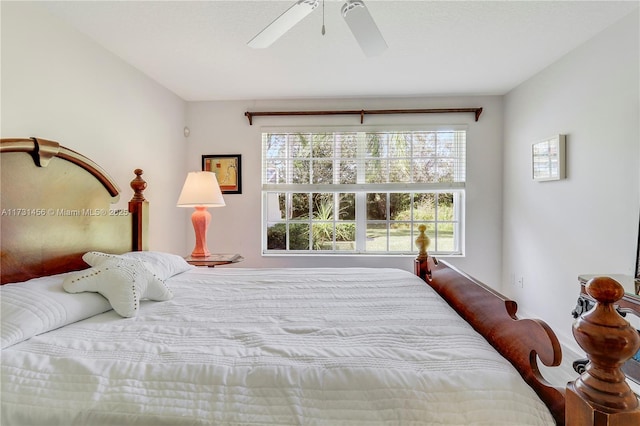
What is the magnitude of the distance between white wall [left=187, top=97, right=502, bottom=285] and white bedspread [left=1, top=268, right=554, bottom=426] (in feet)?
7.26

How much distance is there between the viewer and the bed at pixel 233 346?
740 millimetres

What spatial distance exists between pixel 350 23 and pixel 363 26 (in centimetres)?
6

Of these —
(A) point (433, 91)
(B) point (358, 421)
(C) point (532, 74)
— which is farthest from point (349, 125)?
(B) point (358, 421)

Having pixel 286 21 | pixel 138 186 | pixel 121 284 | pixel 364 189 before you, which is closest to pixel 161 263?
pixel 121 284

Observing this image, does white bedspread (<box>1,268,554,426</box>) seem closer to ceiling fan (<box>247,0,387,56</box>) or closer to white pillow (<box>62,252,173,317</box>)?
white pillow (<box>62,252,173,317</box>)

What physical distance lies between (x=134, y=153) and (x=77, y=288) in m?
1.62

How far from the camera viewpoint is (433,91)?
309 centimetres

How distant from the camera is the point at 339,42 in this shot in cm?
213

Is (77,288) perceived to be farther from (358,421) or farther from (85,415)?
(358,421)

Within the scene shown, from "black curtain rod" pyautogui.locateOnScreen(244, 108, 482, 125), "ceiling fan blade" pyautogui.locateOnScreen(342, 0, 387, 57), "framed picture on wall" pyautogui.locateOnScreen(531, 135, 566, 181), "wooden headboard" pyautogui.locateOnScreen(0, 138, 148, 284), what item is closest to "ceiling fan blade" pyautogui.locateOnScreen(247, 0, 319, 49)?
"ceiling fan blade" pyautogui.locateOnScreen(342, 0, 387, 57)

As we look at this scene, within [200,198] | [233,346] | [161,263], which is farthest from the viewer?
[200,198]

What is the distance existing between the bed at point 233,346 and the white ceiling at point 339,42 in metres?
1.00

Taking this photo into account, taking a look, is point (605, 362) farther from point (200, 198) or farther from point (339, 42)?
point (200, 198)

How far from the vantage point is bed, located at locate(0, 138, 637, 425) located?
29.1 inches
